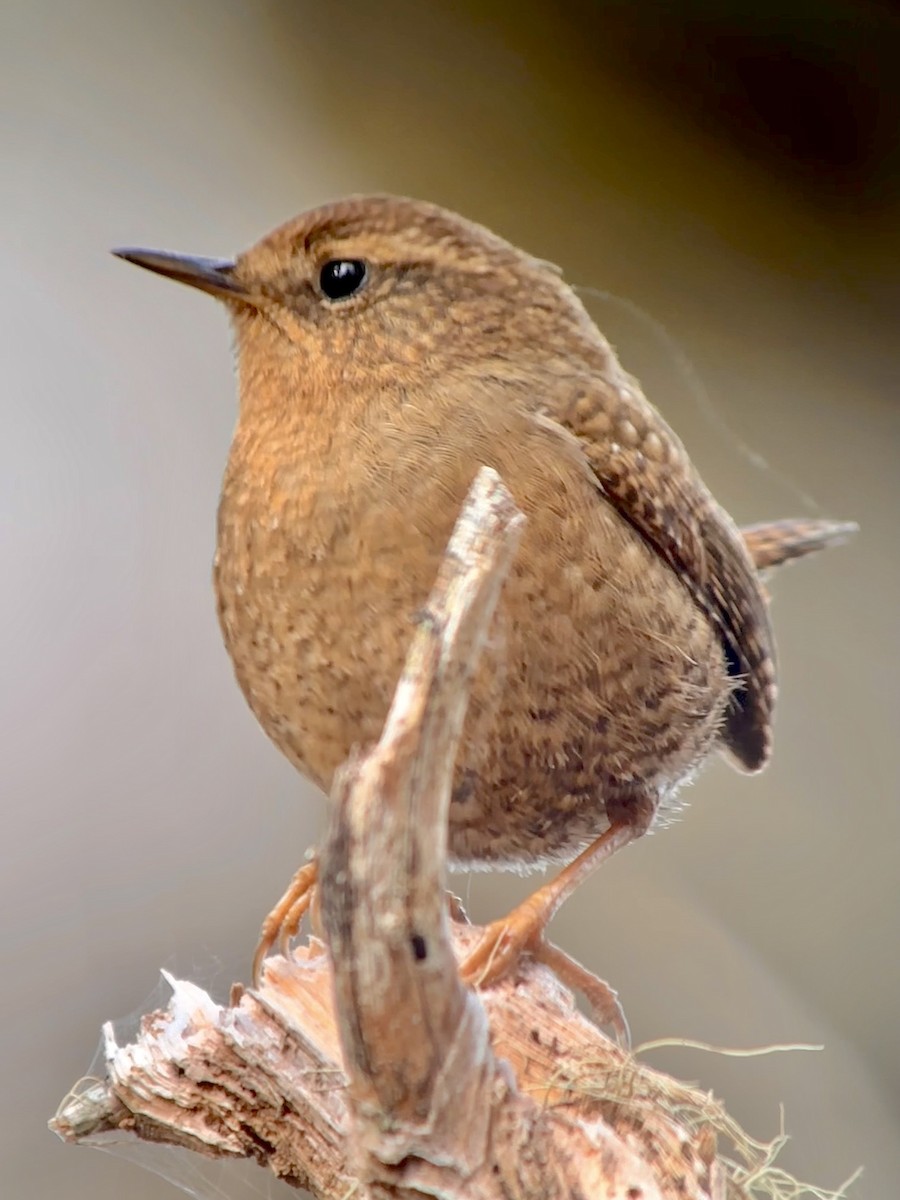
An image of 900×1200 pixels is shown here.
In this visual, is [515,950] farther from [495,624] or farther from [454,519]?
[454,519]

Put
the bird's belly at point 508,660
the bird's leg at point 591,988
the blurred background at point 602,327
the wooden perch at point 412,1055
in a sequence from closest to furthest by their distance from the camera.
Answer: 1. the wooden perch at point 412,1055
2. the bird's belly at point 508,660
3. the bird's leg at point 591,988
4. the blurred background at point 602,327

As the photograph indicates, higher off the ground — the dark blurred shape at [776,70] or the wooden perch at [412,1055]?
the dark blurred shape at [776,70]

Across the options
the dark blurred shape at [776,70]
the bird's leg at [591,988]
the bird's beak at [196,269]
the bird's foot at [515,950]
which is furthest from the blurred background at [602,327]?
the bird's beak at [196,269]

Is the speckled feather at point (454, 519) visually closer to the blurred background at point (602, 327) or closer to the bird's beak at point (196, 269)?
the bird's beak at point (196, 269)

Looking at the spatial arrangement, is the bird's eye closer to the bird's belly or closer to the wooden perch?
the bird's belly

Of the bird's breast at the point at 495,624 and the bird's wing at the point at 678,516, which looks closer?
the bird's breast at the point at 495,624

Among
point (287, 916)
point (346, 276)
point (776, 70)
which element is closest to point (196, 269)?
point (346, 276)

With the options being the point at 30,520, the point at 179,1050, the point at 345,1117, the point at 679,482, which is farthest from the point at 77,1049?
the point at 679,482
